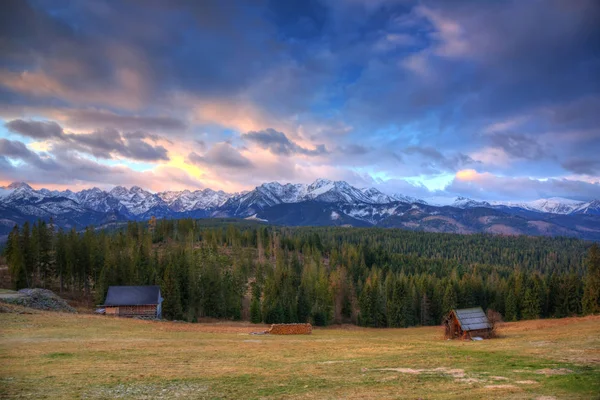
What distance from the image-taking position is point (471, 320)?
5638 cm

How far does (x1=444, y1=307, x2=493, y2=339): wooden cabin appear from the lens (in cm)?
5500

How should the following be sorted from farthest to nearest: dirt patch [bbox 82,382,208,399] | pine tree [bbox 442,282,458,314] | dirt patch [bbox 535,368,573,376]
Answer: pine tree [bbox 442,282,458,314]
dirt patch [bbox 535,368,573,376]
dirt patch [bbox 82,382,208,399]

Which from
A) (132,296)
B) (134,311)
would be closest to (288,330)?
(134,311)

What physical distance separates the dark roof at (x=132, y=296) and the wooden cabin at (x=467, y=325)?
2141 inches

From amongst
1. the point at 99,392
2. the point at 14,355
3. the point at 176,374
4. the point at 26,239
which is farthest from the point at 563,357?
the point at 26,239

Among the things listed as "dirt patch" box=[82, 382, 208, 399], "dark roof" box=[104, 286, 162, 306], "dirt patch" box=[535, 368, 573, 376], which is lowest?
"dark roof" box=[104, 286, 162, 306]

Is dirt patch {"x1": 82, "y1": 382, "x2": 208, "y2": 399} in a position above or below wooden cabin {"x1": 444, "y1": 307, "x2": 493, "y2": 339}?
above

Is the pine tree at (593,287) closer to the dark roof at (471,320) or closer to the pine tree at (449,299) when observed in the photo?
the pine tree at (449,299)

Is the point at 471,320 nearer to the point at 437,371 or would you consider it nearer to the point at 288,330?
the point at 288,330

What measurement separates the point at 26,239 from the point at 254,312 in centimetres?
5372

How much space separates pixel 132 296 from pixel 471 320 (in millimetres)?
61273

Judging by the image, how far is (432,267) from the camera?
168375 mm

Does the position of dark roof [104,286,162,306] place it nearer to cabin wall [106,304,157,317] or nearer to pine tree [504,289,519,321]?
cabin wall [106,304,157,317]

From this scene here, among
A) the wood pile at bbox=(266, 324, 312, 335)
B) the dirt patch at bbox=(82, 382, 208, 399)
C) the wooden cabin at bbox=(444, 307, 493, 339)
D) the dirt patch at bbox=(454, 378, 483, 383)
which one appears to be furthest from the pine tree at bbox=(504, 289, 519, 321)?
the dirt patch at bbox=(82, 382, 208, 399)
